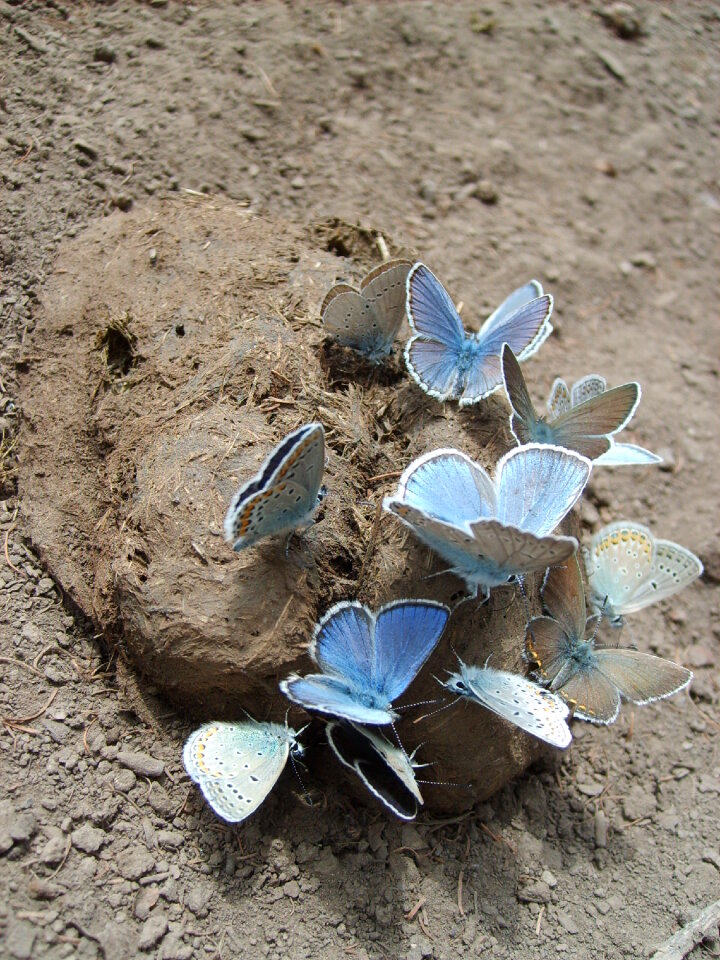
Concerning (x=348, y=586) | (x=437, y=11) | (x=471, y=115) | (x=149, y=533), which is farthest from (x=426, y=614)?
(x=437, y=11)

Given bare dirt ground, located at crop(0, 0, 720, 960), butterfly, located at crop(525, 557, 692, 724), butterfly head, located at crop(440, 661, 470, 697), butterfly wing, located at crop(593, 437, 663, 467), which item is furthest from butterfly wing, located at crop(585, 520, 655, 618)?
butterfly head, located at crop(440, 661, 470, 697)

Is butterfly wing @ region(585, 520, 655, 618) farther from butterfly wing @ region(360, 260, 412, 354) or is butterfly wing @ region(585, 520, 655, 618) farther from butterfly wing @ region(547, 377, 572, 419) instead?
butterfly wing @ region(360, 260, 412, 354)

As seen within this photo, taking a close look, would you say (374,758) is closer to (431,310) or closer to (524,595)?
(524,595)

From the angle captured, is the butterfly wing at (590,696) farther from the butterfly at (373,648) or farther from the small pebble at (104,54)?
the small pebble at (104,54)

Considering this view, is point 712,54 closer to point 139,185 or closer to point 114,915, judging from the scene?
point 139,185

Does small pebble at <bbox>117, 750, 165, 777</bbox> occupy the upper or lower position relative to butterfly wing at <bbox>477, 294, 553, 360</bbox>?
lower

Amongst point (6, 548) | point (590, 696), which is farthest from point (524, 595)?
point (6, 548)
